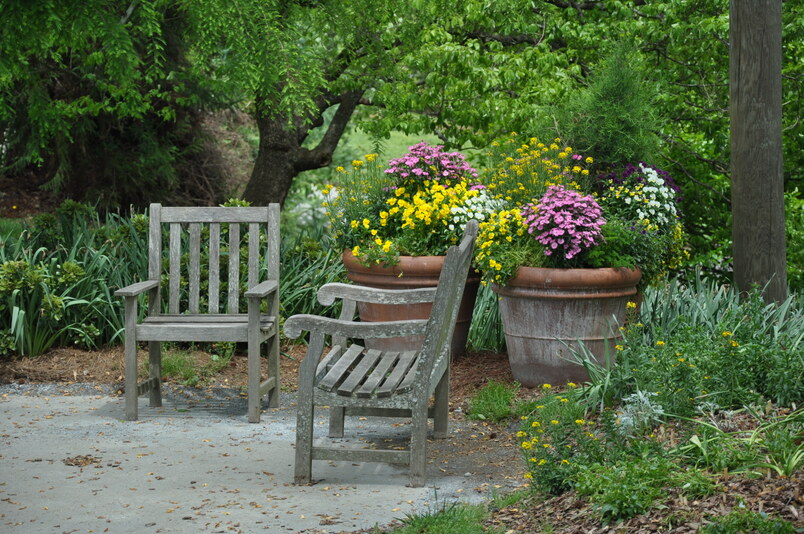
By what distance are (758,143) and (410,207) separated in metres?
2.26

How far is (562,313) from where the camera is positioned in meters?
5.70

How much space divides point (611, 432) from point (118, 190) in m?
7.60

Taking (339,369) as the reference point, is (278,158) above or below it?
above

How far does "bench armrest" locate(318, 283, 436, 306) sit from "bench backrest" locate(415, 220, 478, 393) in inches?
13.1

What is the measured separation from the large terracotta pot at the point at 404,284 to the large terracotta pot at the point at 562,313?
21.6 inches

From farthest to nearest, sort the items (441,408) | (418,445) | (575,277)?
(575,277)
(441,408)
(418,445)

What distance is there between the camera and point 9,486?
14.1ft

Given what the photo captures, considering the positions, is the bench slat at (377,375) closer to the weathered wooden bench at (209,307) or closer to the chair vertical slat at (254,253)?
the weathered wooden bench at (209,307)

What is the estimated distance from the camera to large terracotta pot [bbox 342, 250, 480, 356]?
620cm

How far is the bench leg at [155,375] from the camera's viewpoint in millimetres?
5770

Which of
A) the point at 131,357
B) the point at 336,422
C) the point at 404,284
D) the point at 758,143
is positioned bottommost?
the point at 336,422

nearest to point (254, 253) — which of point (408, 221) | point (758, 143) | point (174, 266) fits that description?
point (174, 266)

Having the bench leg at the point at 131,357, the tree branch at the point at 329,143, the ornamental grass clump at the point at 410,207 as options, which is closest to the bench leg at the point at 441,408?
the ornamental grass clump at the point at 410,207

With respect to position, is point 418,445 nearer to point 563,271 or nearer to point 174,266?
point 563,271
